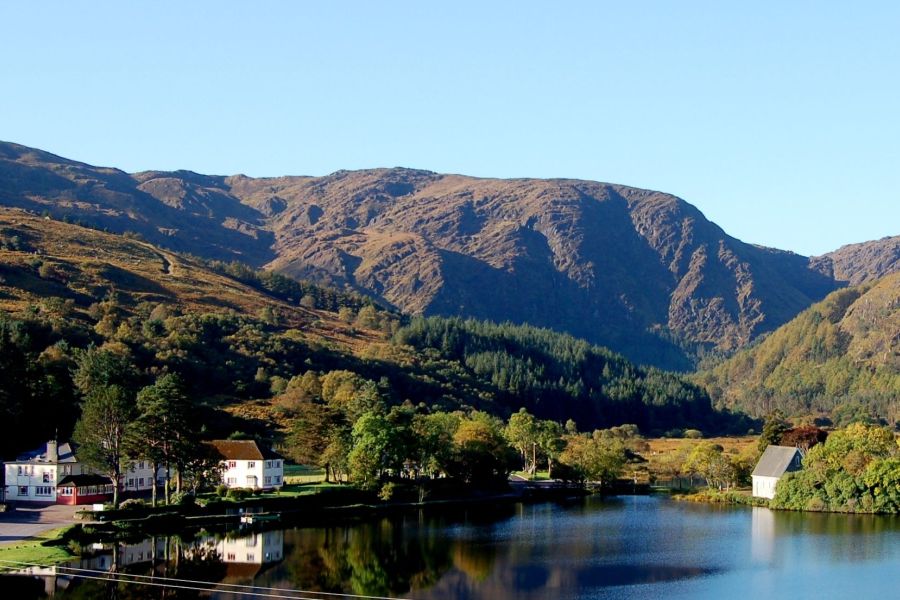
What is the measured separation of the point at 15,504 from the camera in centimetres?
8612

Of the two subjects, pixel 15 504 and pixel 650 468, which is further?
pixel 650 468

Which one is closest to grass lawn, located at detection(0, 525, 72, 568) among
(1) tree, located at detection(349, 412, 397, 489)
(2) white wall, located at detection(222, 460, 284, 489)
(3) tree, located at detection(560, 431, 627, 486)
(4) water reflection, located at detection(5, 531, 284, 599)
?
(4) water reflection, located at detection(5, 531, 284, 599)

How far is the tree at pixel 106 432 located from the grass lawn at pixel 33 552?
15604 millimetres

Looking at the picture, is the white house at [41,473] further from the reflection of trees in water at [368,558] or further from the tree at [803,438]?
the tree at [803,438]

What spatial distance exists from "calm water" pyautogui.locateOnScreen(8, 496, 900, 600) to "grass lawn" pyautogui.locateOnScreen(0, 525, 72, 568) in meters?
2.32

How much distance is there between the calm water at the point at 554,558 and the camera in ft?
188

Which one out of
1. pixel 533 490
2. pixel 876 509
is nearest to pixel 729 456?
pixel 533 490

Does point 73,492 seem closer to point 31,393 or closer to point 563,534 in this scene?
point 31,393

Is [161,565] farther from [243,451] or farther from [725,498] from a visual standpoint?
[725,498]

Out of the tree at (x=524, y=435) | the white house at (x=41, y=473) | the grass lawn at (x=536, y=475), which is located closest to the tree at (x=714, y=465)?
the grass lawn at (x=536, y=475)

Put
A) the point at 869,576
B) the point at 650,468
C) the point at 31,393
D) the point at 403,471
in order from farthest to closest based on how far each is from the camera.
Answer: the point at 650,468 → the point at 403,471 → the point at 31,393 → the point at 869,576

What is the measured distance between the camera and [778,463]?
101938 millimetres

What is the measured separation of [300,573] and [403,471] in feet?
167

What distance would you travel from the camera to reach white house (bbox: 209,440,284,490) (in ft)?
323
